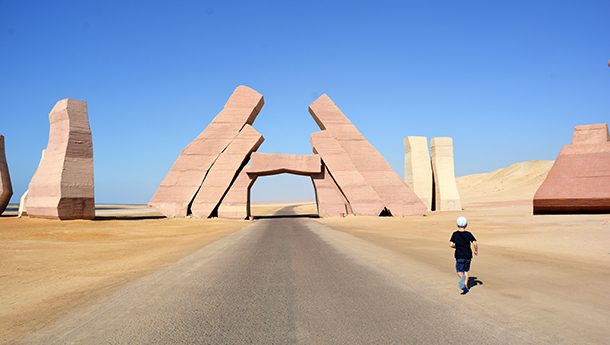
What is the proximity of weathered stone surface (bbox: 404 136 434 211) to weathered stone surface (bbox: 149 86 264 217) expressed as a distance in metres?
15.6

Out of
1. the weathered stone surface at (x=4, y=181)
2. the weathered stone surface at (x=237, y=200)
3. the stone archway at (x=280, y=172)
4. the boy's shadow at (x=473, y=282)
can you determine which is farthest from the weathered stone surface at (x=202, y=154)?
the boy's shadow at (x=473, y=282)

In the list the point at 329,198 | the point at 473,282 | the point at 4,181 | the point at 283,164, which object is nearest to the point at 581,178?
the point at 329,198

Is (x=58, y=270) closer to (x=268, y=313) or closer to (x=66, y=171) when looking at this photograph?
(x=268, y=313)

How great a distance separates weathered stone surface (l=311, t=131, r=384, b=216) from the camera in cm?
3588

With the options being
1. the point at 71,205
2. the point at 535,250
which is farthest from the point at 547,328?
the point at 71,205

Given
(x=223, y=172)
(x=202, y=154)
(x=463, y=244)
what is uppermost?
(x=202, y=154)

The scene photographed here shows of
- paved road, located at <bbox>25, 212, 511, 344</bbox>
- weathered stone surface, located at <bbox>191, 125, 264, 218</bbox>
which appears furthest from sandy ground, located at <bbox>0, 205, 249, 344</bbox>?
weathered stone surface, located at <bbox>191, 125, 264, 218</bbox>

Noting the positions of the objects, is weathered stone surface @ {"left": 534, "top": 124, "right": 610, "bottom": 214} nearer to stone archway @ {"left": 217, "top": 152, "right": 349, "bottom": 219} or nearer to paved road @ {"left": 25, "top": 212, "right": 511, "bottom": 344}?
stone archway @ {"left": 217, "top": 152, "right": 349, "bottom": 219}

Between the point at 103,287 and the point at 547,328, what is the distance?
296 inches

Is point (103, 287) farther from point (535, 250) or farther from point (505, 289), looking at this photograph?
point (535, 250)

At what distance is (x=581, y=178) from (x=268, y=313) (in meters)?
24.4

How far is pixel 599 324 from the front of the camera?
5.26 metres

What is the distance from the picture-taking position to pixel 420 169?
42250 millimetres

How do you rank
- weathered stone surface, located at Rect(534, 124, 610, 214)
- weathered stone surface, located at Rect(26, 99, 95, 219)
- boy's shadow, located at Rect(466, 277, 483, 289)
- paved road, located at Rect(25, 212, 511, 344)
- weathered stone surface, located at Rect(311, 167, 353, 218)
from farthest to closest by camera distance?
weathered stone surface, located at Rect(311, 167, 353, 218) → weathered stone surface, located at Rect(26, 99, 95, 219) → weathered stone surface, located at Rect(534, 124, 610, 214) → boy's shadow, located at Rect(466, 277, 483, 289) → paved road, located at Rect(25, 212, 511, 344)
